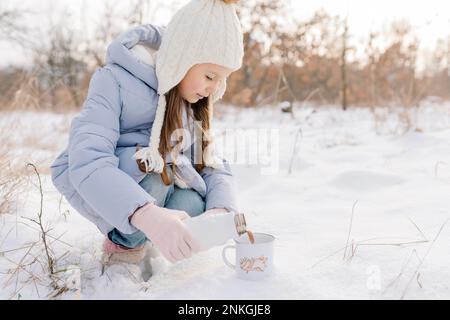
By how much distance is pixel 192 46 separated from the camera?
4.28ft

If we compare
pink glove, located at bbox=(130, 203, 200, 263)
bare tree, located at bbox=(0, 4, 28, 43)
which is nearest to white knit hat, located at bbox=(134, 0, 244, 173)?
pink glove, located at bbox=(130, 203, 200, 263)

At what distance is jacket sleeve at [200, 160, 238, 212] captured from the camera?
1386 millimetres

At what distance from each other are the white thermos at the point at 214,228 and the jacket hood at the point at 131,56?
49cm

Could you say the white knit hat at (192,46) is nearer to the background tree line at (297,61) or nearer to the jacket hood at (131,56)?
the jacket hood at (131,56)

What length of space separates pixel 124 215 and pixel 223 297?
0.31 meters

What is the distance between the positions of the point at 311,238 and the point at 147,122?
2.21 feet

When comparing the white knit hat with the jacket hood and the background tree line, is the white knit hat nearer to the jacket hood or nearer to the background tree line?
the jacket hood

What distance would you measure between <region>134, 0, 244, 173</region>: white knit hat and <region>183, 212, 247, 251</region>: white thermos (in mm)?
276

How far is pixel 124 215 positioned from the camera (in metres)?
1.10

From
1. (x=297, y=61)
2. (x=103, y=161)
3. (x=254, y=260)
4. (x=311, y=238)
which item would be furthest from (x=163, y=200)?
(x=297, y=61)

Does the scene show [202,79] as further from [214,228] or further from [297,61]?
[297,61]

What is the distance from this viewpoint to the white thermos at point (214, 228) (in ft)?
3.63

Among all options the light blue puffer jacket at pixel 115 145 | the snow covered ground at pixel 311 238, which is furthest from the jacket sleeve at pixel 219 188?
the snow covered ground at pixel 311 238

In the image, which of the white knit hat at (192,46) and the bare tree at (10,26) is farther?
the bare tree at (10,26)
